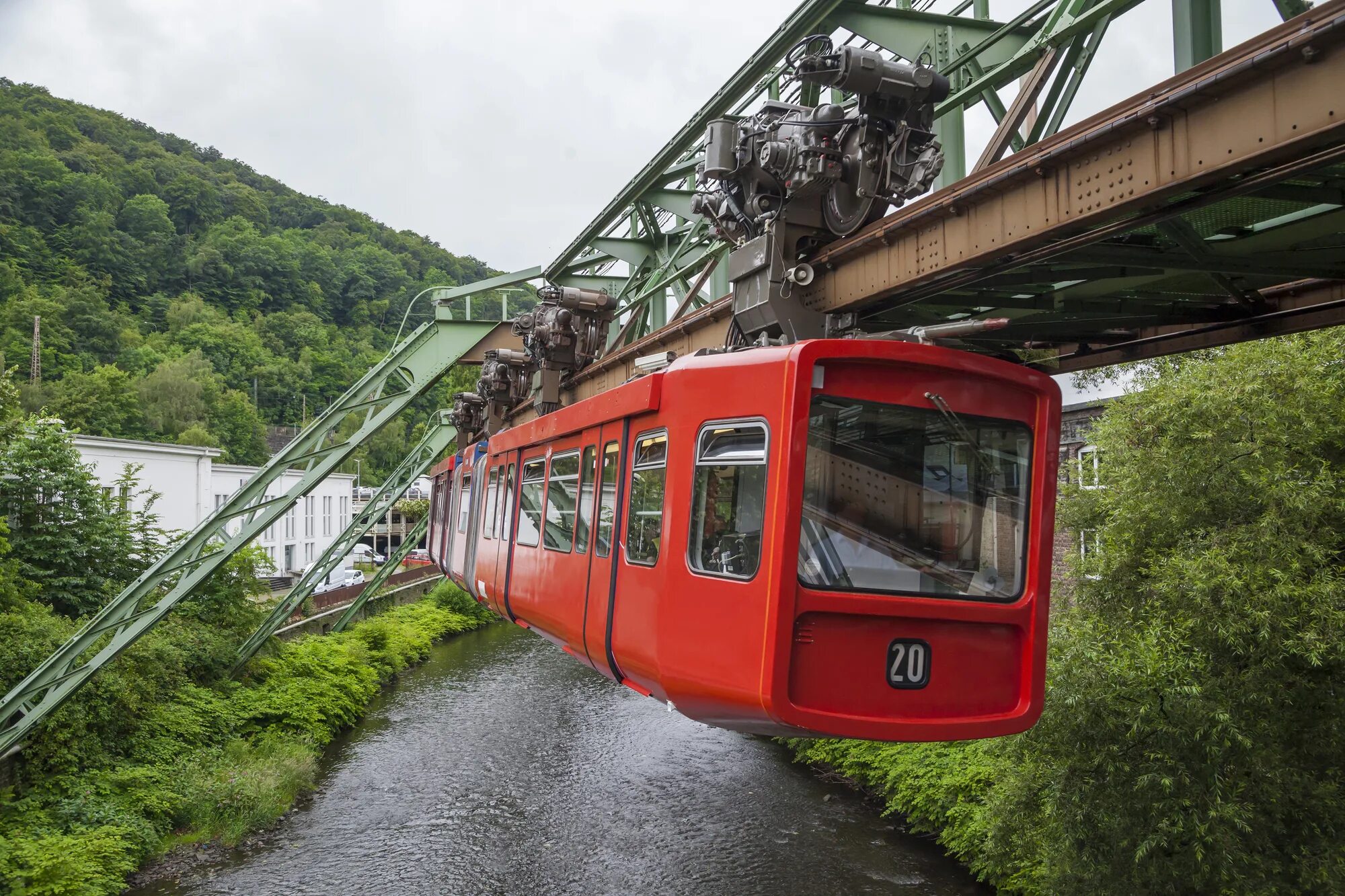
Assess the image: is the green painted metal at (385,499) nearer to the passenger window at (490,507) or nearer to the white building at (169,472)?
the white building at (169,472)

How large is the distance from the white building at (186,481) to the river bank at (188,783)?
408 centimetres

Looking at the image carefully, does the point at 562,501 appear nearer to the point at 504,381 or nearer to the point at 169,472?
the point at 504,381

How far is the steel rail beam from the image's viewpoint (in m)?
2.91

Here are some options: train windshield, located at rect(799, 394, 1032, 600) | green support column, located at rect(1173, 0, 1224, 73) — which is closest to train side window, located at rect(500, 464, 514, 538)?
train windshield, located at rect(799, 394, 1032, 600)

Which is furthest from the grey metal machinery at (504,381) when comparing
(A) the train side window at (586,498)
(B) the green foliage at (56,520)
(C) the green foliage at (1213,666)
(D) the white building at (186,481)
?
(C) the green foliage at (1213,666)

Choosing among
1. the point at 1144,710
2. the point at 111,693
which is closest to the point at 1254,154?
the point at 1144,710

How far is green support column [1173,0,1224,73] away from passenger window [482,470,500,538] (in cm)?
777

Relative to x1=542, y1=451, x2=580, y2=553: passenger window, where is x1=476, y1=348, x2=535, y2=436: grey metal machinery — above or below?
above

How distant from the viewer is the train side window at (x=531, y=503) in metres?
8.41

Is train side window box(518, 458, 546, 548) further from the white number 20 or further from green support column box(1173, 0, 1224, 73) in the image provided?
green support column box(1173, 0, 1224, 73)

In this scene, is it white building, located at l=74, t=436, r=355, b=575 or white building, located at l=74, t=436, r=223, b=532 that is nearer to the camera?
white building, located at l=74, t=436, r=355, b=575

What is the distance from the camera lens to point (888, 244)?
4.92 meters

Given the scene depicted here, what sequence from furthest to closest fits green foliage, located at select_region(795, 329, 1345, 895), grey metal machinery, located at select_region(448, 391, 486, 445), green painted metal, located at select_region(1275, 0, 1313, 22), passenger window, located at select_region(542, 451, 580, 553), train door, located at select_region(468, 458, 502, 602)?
1. grey metal machinery, located at select_region(448, 391, 486, 445)
2. train door, located at select_region(468, 458, 502, 602)
3. green foliage, located at select_region(795, 329, 1345, 895)
4. passenger window, located at select_region(542, 451, 580, 553)
5. green painted metal, located at select_region(1275, 0, 1313, 22)

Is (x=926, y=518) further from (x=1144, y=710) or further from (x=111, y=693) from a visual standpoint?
(x=111, y=693)
